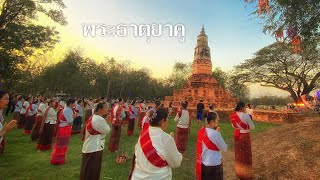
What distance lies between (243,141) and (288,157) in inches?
82.3

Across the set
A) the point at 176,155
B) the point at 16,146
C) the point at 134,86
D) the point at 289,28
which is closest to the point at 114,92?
the point at 134,86

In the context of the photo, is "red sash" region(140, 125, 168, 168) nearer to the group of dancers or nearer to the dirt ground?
the group of dancers

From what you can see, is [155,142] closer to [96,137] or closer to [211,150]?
[211,150]

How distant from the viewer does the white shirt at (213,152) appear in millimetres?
4359

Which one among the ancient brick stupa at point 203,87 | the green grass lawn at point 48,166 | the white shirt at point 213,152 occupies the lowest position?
the green grass lawn at point 48,166

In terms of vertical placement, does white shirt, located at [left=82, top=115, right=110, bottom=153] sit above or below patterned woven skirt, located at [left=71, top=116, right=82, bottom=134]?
above

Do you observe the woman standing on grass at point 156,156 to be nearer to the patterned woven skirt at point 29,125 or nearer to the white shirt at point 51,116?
the white shirt at point 51,116

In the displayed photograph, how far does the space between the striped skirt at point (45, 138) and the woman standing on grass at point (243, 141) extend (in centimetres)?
757

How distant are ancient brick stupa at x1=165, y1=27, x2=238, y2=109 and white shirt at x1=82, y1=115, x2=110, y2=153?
2390 cm

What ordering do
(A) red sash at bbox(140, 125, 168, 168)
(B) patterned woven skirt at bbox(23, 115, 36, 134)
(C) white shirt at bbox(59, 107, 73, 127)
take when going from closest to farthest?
1. (A) red sash at bbox(140, 125, 168, 168)
2. (C) white shirt at bbox(59, 107, 73, 127)
3. (B) patterned woven skirt at bbox(23, 115, 36, 134)

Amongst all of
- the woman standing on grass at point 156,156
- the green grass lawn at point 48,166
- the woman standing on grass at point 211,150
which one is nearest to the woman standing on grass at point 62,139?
the green grass lawn at point 48,166

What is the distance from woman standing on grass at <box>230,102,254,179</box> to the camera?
637 cm

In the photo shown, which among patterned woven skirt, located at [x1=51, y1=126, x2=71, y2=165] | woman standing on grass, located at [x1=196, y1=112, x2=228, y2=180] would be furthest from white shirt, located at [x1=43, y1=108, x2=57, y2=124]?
woman standing on grass, located at [x1=196, y1=112, x2=228, y2=180]

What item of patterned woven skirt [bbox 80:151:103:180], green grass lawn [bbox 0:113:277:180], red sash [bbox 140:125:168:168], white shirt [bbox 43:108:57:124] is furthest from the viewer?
white shirt [bbox 43:108:57:124]
